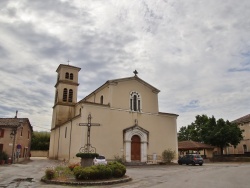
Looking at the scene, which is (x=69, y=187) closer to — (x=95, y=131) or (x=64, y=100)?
(x=95, y=131)

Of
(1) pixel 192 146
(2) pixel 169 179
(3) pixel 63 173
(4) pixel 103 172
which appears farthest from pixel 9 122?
(1) pixel 192 146

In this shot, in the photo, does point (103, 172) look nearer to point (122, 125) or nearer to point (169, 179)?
point (169, 179)

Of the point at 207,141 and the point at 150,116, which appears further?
the point at 207,141

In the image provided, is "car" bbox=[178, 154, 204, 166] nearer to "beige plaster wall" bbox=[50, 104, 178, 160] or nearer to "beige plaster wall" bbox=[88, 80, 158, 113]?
"beige plaster wall" bbox=[50, 104, 178, 160]

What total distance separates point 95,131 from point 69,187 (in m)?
15.9

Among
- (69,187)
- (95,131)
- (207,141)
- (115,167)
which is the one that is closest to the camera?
(69,187)

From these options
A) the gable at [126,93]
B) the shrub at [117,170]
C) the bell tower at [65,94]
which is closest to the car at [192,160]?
the gable at [126,93]

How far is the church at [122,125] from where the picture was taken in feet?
91.3

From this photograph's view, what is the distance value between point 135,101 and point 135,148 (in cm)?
596

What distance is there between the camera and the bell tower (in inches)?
1676

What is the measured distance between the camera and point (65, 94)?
44000 mm

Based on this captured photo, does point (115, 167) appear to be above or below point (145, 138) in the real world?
below

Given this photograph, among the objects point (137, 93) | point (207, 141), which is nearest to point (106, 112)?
point (137, 93)

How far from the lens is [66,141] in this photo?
109 feet
